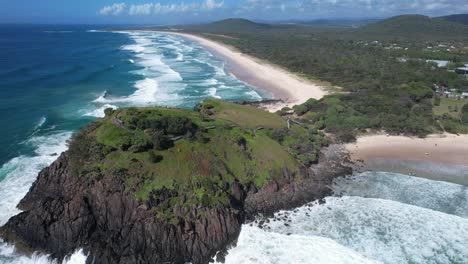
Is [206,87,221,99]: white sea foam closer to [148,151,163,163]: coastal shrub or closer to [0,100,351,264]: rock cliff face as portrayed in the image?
[0,100,351,264]: rock cliff face

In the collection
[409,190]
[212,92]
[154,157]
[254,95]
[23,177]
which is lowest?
[409,190]

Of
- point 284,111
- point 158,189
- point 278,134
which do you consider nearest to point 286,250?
point 158,189

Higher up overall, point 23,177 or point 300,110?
point 300,110

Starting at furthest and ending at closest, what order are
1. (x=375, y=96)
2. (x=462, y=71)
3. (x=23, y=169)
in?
(x=462, y=71)
(x=375, y=96)
(x=23, y=169)

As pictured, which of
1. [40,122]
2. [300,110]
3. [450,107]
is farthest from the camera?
[450,107]

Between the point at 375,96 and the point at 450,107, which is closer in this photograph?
the point at 450,107

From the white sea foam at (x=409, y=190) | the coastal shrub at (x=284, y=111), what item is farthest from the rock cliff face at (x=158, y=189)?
the coastal shrub at (x=284, y=111)

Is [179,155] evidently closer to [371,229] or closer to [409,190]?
[371,229]

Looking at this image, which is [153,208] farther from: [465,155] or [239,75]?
[239,75]

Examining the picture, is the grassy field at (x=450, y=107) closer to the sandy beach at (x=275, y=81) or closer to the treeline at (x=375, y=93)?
the treeline at (x=375, y=93)
